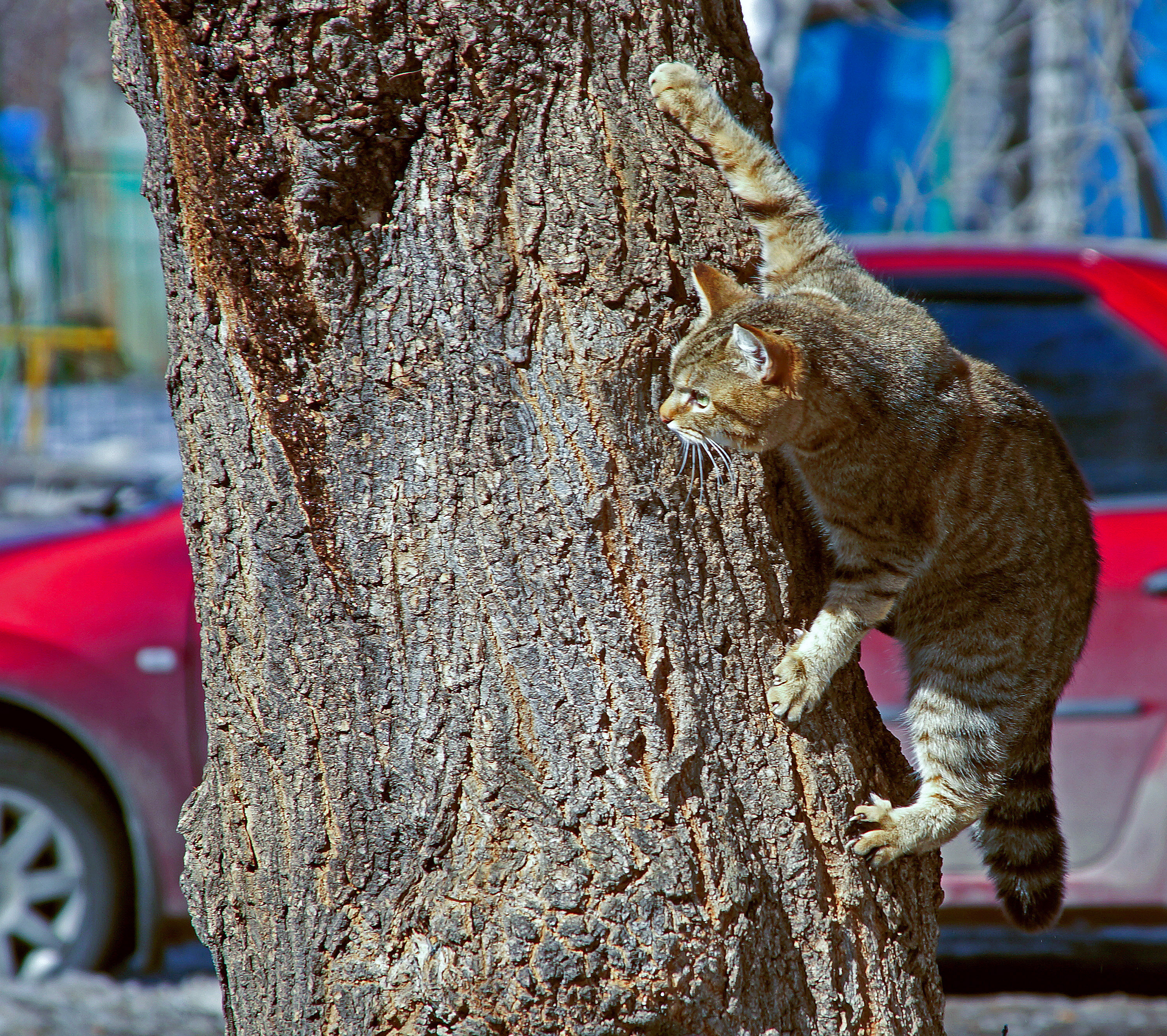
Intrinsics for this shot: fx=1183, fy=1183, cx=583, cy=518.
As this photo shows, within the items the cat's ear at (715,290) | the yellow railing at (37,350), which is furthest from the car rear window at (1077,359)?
the yellow railing at (37,350)

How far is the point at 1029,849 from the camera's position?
2.40m

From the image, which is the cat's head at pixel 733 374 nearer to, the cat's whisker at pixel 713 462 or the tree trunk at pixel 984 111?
the cat's whisker at pixel 713 462

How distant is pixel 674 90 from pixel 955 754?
4.30 ft

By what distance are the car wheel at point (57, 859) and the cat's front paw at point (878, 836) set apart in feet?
9.39

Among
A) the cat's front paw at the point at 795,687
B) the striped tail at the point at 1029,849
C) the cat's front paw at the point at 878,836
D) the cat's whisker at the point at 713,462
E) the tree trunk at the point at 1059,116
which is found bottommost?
the striped tail at the point at 1029,849

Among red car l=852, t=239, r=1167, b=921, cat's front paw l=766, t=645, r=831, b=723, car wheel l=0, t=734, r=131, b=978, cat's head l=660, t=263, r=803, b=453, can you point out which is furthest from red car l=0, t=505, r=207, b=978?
cat's front paw l=766, t=645, r=831, b=723

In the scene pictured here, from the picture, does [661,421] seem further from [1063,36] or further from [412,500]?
[1063,36]

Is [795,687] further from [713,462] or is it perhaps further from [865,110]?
[865,110]

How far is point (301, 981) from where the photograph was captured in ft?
6.05

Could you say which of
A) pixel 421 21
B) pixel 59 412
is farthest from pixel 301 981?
pixel 59 412

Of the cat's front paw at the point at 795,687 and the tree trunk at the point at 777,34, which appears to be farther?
the tree trunk at the point at 777,34

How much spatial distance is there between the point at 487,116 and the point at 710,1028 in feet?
4.54

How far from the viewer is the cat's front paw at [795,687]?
1818mm

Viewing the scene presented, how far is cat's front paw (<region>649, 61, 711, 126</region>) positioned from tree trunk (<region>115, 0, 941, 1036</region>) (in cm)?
4
